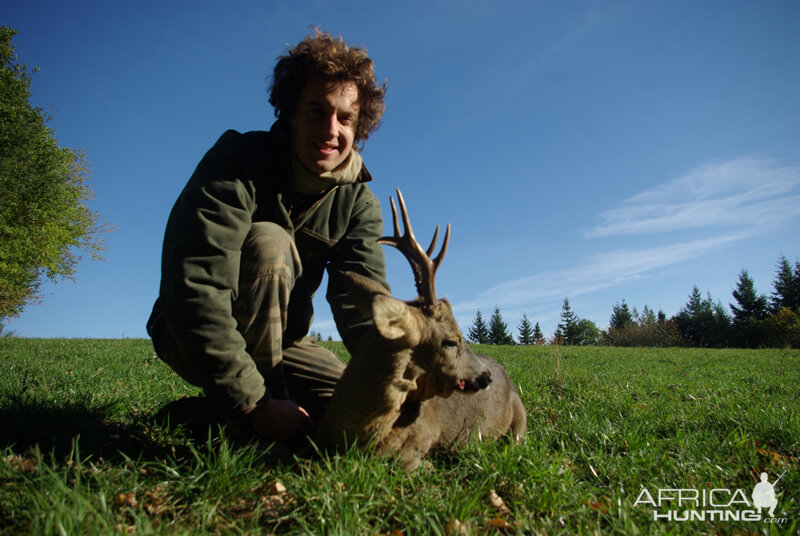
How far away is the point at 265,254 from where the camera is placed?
276cm

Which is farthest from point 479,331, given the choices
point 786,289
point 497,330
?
point 786,289

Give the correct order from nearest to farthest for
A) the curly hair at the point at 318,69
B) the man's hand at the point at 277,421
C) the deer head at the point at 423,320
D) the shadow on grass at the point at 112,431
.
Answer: the deer head at the point at 423,320, the man's hand at the point at 277,421, the shadow on grass at the point at 112,431, the curly hair at the point at 318,69

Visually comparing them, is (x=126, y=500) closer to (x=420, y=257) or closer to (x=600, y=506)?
(x=420, y=257)

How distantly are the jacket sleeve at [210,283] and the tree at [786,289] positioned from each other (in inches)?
2390

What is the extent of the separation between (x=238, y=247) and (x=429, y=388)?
4.49 feet

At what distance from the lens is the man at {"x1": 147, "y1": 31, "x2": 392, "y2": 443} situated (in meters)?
2.37

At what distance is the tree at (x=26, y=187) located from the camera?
18.4 metres

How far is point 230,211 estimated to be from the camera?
265 centimetres

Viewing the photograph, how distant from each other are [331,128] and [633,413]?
145 inches

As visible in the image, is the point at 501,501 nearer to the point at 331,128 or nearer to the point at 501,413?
the point at 501,413

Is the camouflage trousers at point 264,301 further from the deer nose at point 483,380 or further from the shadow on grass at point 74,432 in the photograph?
the deer nose at point 483,380

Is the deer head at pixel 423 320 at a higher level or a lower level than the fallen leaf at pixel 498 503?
higher

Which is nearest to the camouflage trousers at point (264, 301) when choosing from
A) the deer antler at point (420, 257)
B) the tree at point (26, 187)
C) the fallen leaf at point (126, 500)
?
the deer antler at point (420, 257)

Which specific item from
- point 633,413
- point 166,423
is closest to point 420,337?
point 166,423
